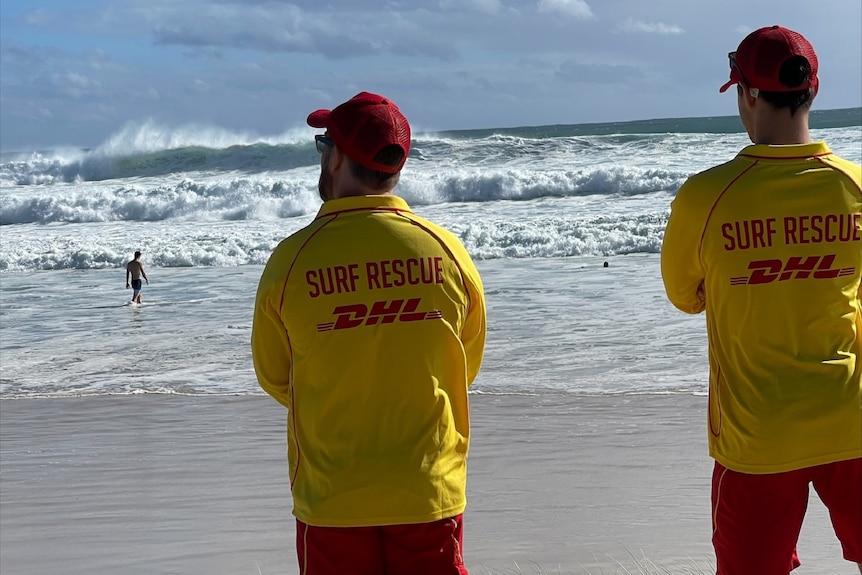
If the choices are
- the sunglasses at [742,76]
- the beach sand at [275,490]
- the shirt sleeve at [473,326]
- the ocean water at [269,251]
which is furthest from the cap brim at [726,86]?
the ocean water at [269,251]

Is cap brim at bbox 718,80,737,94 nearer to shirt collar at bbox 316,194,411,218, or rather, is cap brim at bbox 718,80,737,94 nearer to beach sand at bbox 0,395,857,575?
shirt collar at bbox 316,194,411,218

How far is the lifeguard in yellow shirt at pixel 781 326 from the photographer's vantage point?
237 centimetres

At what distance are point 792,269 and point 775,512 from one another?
565 millimetres

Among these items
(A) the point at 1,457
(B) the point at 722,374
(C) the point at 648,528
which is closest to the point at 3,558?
(A) the point at 1,457

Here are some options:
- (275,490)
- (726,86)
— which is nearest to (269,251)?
(275,490)

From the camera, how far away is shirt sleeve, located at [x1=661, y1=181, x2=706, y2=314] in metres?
2.48

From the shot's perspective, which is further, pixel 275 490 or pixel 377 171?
pixel 275 490

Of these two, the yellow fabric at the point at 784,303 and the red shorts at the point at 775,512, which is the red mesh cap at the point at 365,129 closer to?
the yellow fabric at the point at 784,303

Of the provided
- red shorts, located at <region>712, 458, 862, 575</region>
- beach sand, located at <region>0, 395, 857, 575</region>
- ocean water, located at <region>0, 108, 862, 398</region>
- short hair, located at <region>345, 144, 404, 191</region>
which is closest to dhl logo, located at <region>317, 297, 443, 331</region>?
short hair, located at <region>345, 144, 404, 191</region>

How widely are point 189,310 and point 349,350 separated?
486 inches

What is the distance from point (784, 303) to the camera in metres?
2.37

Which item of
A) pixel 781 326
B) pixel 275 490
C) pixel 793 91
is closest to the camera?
pixel 781 326

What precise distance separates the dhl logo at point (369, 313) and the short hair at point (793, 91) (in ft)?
3.43

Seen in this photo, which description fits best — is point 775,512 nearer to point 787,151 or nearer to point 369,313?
point 787,151
